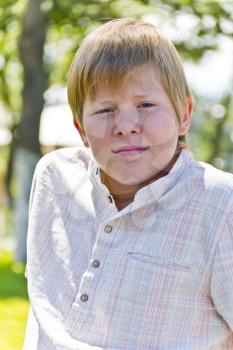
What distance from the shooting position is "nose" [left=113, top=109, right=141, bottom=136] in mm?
1753

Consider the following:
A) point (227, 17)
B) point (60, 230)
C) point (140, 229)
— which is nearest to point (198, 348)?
point (140, 229)

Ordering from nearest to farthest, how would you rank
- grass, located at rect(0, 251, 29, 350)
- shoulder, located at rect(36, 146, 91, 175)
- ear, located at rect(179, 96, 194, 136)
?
Result: ear, located at rect(179, 96, 194, 136) → shoulder, located at rect(36, 146, 91, 175) → grass, located at rect(0, 251, 29, 350)

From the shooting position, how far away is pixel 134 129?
1.76 meters

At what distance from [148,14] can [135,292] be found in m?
6.96

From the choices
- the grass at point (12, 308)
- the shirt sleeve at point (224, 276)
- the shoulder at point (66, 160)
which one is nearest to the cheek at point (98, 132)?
the shoulder at point (66, 160)

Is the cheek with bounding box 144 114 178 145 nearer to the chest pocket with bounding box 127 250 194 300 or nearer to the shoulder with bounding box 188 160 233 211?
the shoulder with bounding box 188 160 233 211

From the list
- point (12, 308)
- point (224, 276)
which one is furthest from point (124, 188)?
point (12, 308)

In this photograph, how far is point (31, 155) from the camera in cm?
959

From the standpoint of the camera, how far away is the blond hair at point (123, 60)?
1.82m

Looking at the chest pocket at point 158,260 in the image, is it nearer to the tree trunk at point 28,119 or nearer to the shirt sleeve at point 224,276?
the shirt sleeve at point 224,276

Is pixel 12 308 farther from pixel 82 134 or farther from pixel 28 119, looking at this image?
pixel 28 119

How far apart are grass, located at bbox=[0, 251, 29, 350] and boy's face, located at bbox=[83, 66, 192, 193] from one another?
8.79 feet

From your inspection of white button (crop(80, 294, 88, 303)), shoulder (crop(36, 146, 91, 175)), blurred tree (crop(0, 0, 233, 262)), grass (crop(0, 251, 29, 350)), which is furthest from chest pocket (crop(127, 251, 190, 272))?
blurred tree (crop(0, 0, 233, 262))

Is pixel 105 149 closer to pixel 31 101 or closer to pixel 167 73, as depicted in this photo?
pixel 167 73
